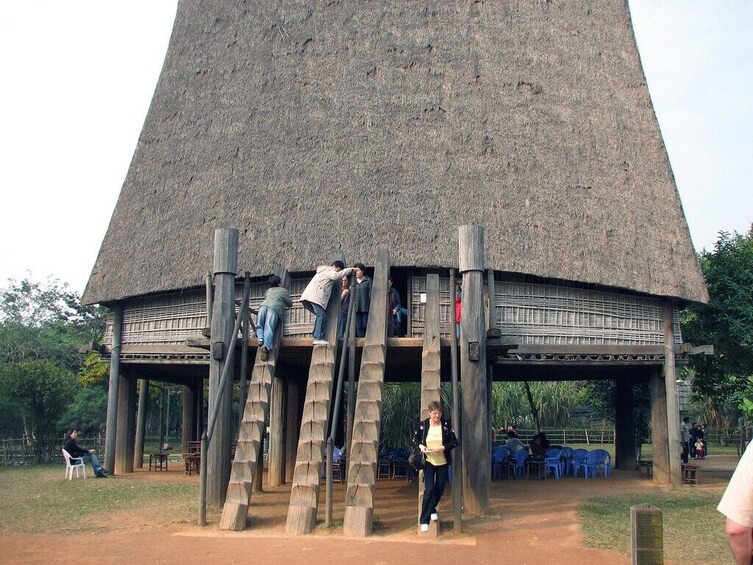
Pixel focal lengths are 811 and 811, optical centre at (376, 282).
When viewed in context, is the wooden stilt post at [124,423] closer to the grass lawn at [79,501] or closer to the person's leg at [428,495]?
the grass lawn at [79,501]

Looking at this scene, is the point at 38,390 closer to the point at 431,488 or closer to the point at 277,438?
the point at 277,438

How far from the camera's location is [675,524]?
9.32 metres

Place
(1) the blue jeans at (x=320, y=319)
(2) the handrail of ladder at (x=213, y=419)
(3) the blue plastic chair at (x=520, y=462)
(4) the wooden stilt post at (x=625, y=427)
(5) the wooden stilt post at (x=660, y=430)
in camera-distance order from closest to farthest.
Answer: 1. (2) the handrail of ladder at (x=213, y=419)
2. (1) the blue jeans at (x=320, y=319)
3. (5) the wooden stilt post at (x=660, y=430)
4. (3) the blue plastic chair at (x=520, y=462)
5. (4) the wooden stilt post at (x=625, y=427)

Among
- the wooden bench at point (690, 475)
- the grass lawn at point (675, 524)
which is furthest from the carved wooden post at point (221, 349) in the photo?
the wooden bench at point (690, 475)

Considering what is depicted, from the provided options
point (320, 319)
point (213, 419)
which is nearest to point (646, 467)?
point (320, 319)

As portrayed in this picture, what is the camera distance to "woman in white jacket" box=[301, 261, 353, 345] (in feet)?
31.6

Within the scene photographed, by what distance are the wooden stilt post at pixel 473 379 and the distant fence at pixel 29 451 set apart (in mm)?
15015

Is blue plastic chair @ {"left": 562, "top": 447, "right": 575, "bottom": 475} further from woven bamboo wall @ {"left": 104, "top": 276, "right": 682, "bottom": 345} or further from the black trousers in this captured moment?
the black trousers

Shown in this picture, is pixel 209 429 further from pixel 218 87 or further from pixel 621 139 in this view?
pixel 621 139

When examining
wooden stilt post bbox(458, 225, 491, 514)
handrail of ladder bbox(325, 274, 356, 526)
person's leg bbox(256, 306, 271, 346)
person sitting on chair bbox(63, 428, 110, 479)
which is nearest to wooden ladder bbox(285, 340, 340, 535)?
handrail of ladder bbox(325, 274, 356, 526)

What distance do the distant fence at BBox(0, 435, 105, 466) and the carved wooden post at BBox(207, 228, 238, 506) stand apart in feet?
43.1

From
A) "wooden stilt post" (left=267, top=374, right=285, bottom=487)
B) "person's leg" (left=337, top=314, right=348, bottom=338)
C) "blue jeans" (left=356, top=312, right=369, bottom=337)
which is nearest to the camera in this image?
"person's leg" (left=337, top=314, right=348, bottom=338)

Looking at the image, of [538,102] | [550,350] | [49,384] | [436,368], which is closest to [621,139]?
[538,102]

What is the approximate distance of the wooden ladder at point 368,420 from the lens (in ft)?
26.0
